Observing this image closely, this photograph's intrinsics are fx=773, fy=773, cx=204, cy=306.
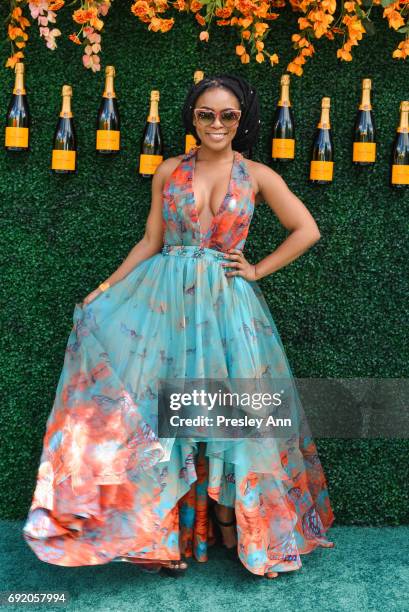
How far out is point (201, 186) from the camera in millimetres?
2520

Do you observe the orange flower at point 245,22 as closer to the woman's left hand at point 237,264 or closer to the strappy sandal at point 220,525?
the woman's left hand at point 237,264

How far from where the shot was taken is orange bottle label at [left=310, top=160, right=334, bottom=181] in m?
2.90

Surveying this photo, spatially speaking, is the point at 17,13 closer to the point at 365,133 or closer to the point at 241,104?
the point at 241,104

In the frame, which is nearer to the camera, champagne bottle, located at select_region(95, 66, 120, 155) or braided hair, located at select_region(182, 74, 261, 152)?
braided hair, located at select_region(182, 74, 261, 152)

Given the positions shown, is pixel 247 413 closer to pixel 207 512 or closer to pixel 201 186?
pixel 207 512

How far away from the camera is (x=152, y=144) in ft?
9.62

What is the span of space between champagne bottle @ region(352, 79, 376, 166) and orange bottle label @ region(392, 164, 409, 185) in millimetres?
97

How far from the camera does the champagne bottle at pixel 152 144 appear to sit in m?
2.87

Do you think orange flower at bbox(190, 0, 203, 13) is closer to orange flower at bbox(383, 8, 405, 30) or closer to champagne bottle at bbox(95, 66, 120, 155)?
champagne bottle at bbox(95, 66, 120, 155)

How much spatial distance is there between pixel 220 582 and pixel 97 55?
1.94 meters

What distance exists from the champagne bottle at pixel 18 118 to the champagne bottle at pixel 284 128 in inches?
36.7

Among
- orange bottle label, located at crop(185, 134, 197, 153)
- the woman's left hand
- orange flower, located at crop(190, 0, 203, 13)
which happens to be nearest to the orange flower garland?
orange flower, located at crop(190, 0, 203, 13)

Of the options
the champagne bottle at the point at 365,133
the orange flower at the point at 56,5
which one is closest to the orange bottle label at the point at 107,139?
the orange flower at the point at 56,5

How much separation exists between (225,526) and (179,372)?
0.63 metres
